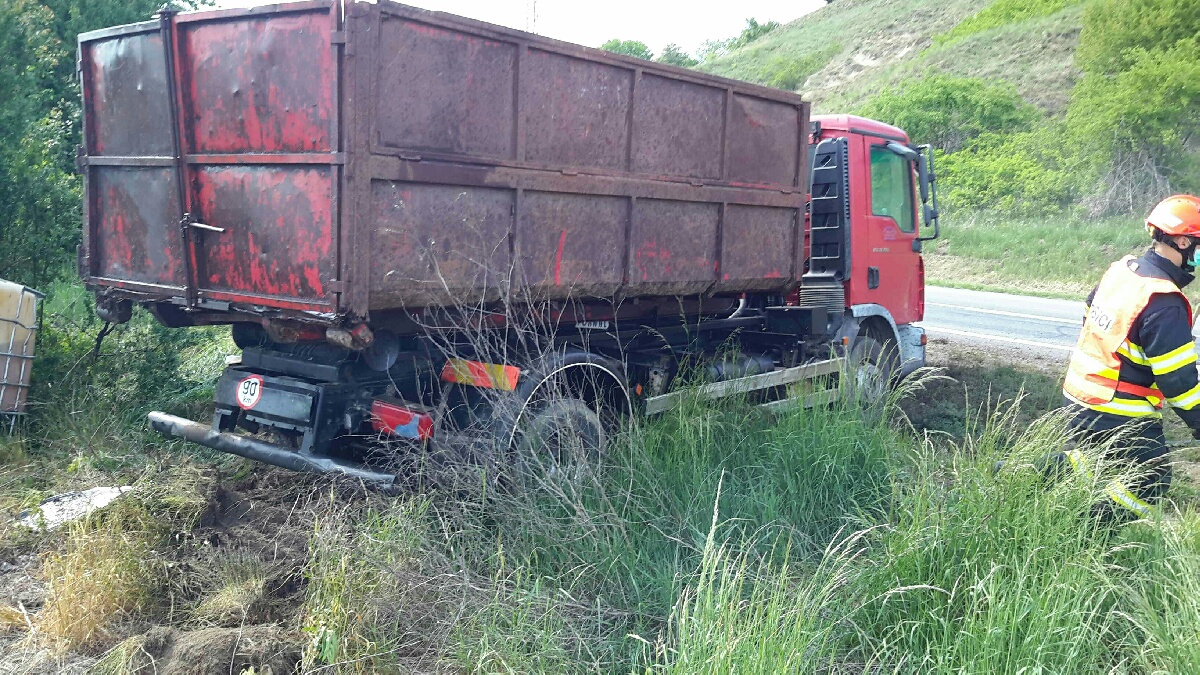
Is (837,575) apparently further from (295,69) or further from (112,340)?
(112,340)

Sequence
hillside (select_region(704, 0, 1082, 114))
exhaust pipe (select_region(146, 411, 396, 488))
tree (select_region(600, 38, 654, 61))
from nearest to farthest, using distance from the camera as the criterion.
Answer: exhaust pipe (select_region(146, 411, 396, 488)) → hillside (select_region(704, 0, 1082, 114)) → tree (select_region(600, 38, 654, 61))

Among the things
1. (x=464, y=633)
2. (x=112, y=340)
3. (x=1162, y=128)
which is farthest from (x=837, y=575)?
(x=1162, y=128)

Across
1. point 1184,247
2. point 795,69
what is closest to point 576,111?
point 1184,247

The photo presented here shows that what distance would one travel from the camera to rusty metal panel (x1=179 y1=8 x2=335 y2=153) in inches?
161

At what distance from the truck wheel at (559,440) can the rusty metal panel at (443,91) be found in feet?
4.26

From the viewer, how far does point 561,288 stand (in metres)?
4.96

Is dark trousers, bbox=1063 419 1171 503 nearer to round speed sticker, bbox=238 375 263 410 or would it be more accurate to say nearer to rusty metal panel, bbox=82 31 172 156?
round speed sticker, bbox=238 375 263 410

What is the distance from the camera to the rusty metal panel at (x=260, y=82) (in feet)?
13.4

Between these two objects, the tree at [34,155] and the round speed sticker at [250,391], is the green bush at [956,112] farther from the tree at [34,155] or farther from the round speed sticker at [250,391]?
the round speed sticker at [250,391]

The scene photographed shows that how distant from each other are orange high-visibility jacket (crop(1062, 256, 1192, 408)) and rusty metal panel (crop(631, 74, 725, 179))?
7.75 feet

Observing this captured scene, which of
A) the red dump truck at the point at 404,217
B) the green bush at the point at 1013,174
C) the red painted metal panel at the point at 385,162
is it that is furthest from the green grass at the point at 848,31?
the red painted metal panel at the point at 385,162

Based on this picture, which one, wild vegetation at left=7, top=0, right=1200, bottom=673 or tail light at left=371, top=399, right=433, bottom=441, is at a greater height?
tail light at left=371, top=399, right=433, bottom=441

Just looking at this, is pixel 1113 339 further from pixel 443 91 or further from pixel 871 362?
pixel 871 362

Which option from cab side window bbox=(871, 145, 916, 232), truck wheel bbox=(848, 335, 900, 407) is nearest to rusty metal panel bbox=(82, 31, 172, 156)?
truck wheel bbox=(848, 335, 900, 407)
